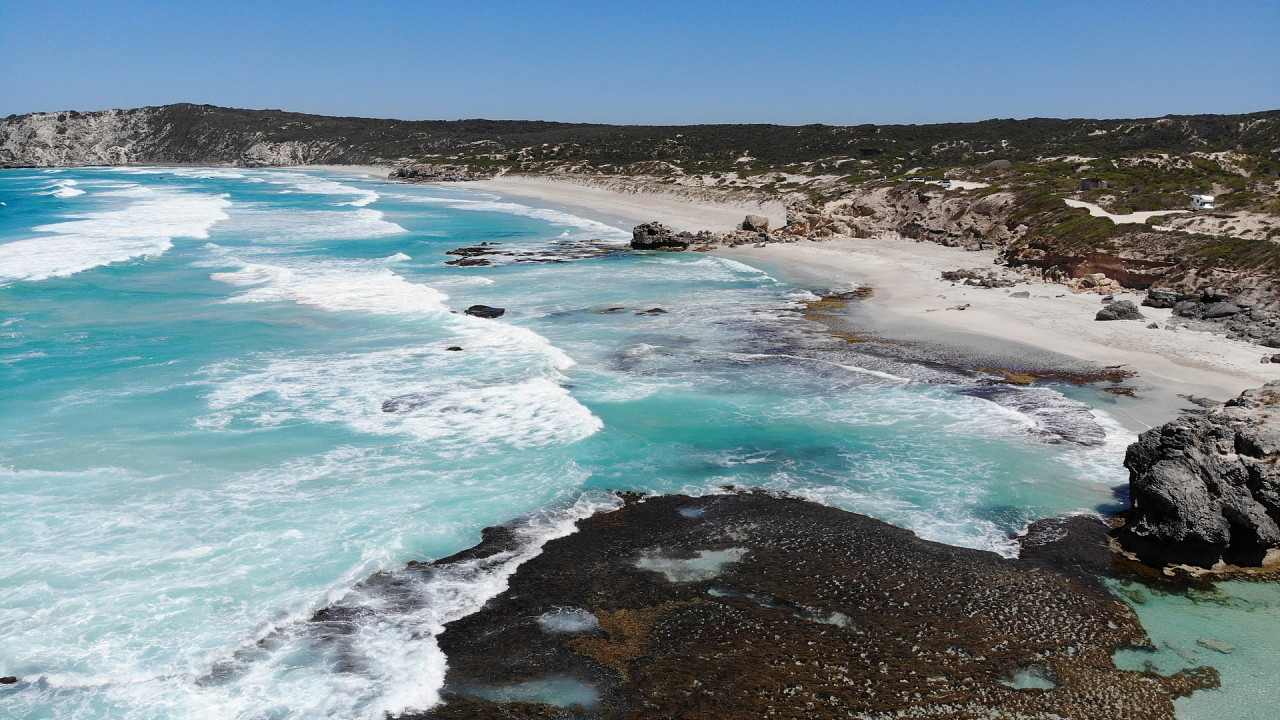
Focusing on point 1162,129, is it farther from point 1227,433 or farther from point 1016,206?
point 1227,433

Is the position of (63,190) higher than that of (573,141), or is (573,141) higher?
(573,141)

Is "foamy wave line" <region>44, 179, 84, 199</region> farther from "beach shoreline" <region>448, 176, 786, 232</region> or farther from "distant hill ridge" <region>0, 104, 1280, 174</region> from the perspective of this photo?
"distant hill ridge" <region>0, 104, 1280, 174</region>

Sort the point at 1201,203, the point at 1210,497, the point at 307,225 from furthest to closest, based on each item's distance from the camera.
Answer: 1. the point at 307,225
2. the point at 1201,203
3. the point at 1210,497

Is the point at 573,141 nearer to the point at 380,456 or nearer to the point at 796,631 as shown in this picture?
the point at 380,456

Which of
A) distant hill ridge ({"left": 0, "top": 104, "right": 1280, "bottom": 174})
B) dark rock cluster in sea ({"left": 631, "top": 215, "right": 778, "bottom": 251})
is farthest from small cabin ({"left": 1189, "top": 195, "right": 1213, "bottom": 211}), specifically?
distant hill ridge ({"left": 0, "top": 104, "right": 1280, "bottom": 174})

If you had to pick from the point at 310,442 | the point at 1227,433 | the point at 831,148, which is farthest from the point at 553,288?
the point at 831,148

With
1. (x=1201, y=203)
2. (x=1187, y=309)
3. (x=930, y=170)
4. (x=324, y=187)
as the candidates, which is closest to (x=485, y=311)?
(x=1187, y=309)
